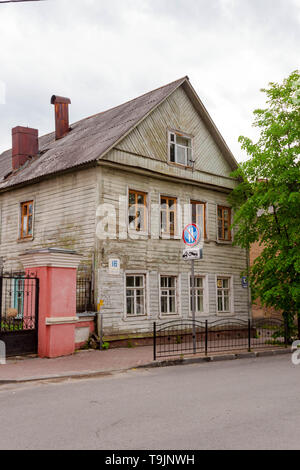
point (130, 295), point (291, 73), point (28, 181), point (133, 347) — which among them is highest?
point (291, 73)

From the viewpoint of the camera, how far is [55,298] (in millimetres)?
13156

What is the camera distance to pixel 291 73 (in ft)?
57.8

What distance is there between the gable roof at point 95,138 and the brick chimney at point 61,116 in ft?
1.38

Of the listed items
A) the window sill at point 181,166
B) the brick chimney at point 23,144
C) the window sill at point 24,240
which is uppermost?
the brick chimney at point 23,144

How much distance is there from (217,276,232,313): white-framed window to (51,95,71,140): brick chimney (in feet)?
33.7

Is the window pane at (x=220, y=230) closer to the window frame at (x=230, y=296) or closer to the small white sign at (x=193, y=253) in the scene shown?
the window frame at (x=230, y=296)

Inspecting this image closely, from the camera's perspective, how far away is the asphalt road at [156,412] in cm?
508

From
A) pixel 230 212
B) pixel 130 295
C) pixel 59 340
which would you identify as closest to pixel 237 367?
pixel 59 340

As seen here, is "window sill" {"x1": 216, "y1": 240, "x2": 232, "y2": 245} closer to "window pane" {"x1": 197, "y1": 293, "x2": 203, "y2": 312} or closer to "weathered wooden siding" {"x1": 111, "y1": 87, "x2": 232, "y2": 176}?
"window pane" {"x1": 197, "y1": 293, "x2": 203, "y2": 312}

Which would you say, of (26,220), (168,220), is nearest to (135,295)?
(168,220)

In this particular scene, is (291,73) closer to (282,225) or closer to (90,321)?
(282,225)

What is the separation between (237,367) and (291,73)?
11453 mm

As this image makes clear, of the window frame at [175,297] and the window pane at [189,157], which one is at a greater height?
the window pane at [189,157]

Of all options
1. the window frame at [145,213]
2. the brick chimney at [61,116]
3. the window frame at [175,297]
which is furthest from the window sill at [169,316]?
the brick chimney at [61,116]
